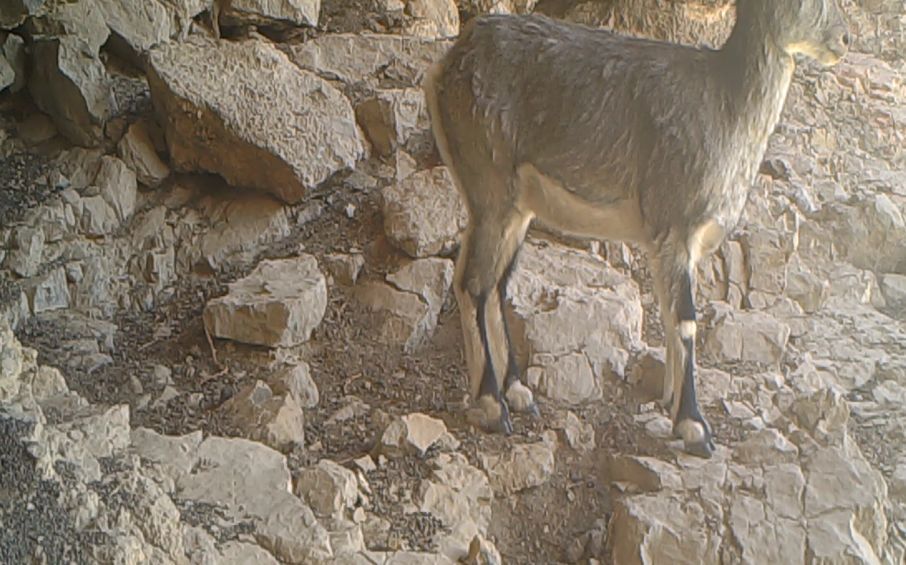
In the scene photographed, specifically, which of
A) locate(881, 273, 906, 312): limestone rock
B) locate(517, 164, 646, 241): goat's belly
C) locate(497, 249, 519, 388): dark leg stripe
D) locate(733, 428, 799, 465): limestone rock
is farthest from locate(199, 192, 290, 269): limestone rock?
locate(881, 273, 906, 312): limestone rock

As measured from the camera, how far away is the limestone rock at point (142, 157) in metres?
4.20

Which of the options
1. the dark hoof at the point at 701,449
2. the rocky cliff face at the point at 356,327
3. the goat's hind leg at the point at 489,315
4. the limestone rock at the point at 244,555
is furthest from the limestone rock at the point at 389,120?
A: the limestone rock at the point at 244,555

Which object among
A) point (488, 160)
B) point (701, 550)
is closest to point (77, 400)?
point (488, 160)

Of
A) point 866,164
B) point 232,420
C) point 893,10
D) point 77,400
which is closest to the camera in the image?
point 77,400

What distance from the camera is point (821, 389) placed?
11.3ft

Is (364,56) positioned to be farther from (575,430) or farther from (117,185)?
(575,430)

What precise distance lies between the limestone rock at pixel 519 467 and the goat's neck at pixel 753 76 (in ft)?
4.01

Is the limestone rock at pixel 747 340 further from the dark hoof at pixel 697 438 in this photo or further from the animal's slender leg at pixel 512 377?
the animal's slender leg at pixel 512 377

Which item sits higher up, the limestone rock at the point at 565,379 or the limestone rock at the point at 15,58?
the limestone rock at the point at 15,58

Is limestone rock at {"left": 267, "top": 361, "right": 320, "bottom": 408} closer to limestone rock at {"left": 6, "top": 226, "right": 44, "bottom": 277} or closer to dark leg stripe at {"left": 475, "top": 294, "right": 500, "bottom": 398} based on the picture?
dark leg stripe at {"left": 475, "top": 294, "right": 500, "bottom": 398}

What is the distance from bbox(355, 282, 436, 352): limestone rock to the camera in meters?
3.81

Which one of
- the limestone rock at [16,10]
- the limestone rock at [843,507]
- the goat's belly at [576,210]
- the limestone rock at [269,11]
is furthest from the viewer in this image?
the limestone rock at [269,11]

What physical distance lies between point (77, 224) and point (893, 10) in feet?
14.0

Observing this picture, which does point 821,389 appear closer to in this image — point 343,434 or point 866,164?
point 343,434
